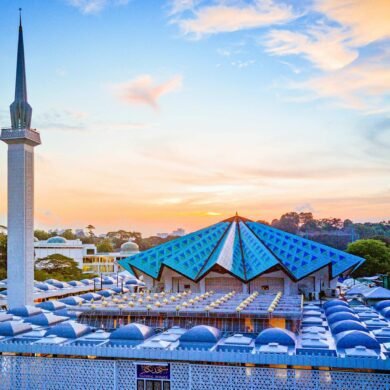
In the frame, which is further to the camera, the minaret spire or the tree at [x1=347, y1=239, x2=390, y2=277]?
the tree at [x1=347, y1=239, x2=390, y2=277]

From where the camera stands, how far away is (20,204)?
3528 centimetres

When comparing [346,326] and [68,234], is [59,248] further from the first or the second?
[346,326]

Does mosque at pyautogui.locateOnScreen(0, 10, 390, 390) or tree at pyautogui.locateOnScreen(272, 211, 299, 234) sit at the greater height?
tree at pyautogui.locateOnScreen(272, 211, 299, 234)

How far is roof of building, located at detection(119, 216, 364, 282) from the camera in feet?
121

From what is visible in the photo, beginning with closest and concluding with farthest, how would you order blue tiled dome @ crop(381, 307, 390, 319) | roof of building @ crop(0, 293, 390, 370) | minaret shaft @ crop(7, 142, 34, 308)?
roof of building @ crop(0, 293, 390, 370)
blue tiled dome @ crop(381, 307, 390, 319)
minaret shaft @ crop(7, 142, 34, 308)

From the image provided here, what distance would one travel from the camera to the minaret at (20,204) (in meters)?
35.1

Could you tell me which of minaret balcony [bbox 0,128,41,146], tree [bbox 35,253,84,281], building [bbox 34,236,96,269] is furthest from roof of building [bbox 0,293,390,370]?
building [bbox 34,236,96,269]

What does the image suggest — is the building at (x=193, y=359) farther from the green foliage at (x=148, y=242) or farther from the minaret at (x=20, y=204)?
the green foliage at (x=148, y=242)

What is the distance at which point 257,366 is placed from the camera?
17.6m

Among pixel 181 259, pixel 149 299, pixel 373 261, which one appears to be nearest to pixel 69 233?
pixel 373 261

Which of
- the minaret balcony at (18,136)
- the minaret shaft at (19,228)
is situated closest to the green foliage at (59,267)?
the minaret shaft at (19,228)

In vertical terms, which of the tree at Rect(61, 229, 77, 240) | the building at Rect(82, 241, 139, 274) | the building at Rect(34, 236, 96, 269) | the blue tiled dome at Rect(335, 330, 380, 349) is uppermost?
the tree at Rect(61, 229, 77, 240)

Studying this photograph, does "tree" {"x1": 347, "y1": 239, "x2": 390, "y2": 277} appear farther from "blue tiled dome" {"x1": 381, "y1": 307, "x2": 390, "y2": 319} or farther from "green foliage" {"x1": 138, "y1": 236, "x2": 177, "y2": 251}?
"green foliage" {"x1": 138, "y1": 236, "x2": 177, "y2": 251}

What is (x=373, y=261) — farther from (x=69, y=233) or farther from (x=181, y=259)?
(x=69, y=233)
